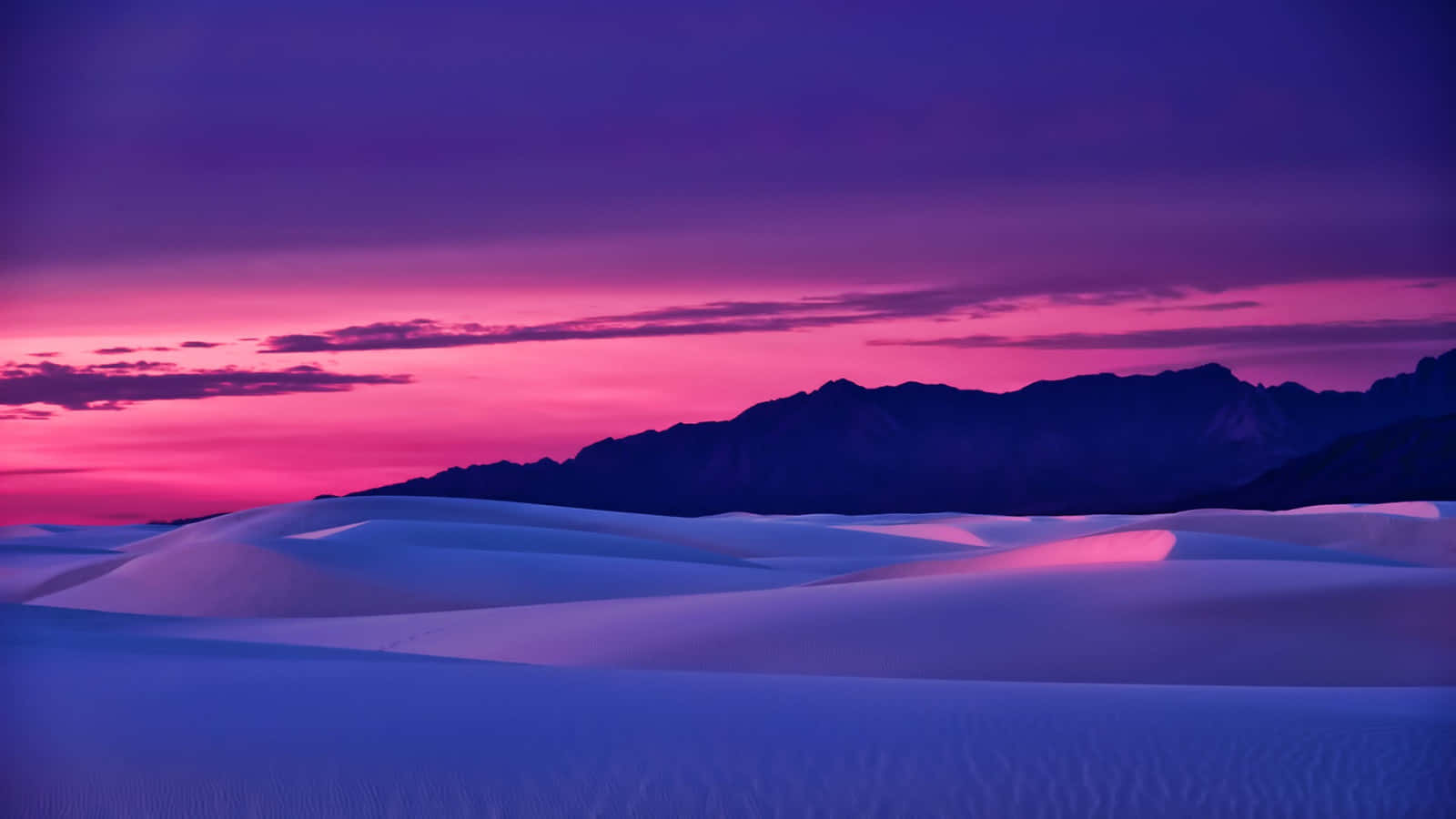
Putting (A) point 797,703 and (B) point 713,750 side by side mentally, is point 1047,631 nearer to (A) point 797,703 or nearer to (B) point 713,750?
(A) point 797,703

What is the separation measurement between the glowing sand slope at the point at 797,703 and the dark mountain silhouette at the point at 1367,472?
16152 cm

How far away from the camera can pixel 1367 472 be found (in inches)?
7077

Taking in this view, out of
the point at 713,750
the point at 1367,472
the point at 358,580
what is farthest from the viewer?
the point at 1367,472

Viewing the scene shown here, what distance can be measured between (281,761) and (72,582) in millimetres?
25050

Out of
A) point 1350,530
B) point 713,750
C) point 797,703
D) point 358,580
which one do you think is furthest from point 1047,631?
point 1350,530

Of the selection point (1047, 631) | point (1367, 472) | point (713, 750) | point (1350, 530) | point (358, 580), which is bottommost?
point (1367, 472)

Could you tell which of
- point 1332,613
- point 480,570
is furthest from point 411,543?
point 1332,613

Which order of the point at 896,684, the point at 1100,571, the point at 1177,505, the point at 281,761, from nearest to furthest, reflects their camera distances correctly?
the point at 281,761, the point at 896,684, the point at 1100,571, the point at 1177,505

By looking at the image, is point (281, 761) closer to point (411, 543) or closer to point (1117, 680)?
point (1117, 680)

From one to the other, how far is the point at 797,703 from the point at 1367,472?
186519mm

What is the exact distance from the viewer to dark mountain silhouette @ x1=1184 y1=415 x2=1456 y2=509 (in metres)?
171

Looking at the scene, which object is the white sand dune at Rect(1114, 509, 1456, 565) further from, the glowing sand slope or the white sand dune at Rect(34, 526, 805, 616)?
the glowing sand slope

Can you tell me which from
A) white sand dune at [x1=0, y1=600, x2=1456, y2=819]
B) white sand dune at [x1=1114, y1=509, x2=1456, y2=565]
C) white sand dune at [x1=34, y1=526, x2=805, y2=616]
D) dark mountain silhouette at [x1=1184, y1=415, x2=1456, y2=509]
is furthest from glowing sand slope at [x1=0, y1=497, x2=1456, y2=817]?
dark mountain silhouette at [x1=1184, y1=415, x2=1456, y2=509]

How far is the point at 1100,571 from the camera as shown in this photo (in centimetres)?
1520
